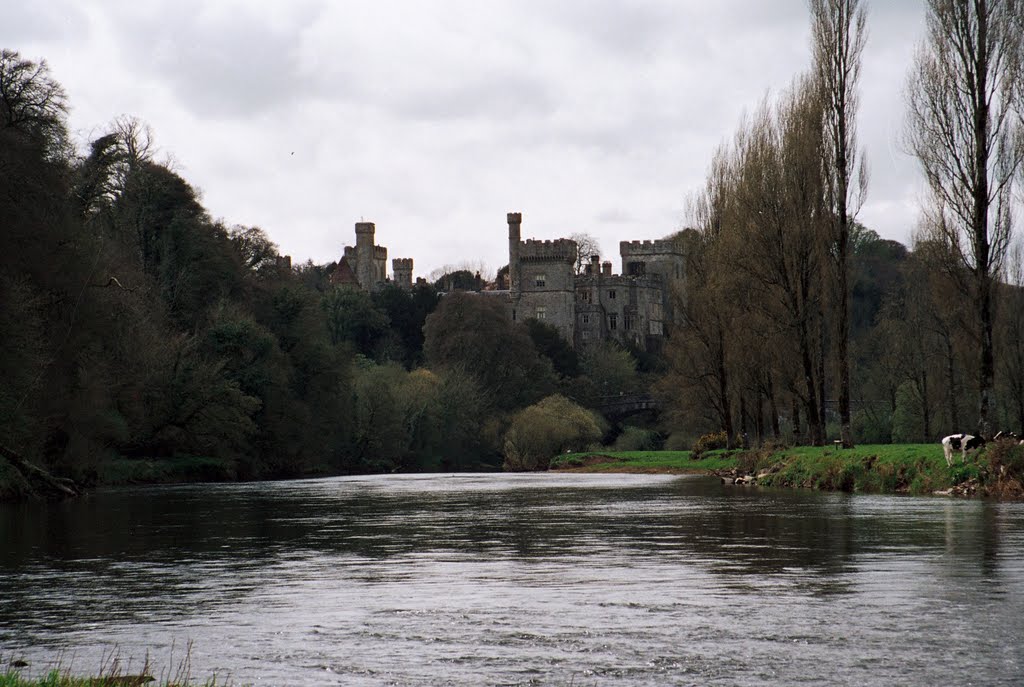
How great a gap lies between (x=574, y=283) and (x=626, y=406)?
5852 centimetres

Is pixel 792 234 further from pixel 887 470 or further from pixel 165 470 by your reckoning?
pixel 165 470

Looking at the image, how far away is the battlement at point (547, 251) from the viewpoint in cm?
17038

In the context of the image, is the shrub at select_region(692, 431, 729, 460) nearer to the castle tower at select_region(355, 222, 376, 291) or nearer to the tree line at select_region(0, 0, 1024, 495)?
the tree line at select_region(0, 0, 1024, 495)

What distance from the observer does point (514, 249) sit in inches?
6865

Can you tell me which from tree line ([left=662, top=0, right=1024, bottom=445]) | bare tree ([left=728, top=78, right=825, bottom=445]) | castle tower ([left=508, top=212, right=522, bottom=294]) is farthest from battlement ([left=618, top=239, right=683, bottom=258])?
bare tree ([left=728, top=78, right=825, bottom=445])

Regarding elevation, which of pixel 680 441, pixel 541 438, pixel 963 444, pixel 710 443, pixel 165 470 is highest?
pixel 541 438

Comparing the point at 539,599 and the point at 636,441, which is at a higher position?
the point at 636,441

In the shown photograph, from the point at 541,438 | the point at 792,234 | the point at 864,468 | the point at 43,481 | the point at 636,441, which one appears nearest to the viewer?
the point at 864,468

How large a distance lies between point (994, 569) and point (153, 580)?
10.5m

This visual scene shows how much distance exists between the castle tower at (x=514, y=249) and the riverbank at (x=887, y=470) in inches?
4865

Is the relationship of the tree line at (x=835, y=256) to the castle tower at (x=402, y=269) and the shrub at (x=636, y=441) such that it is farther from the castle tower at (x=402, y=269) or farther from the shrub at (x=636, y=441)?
the castle tower at (x=402, y=269)

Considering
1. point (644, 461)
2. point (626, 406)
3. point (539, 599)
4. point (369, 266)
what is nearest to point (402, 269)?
point (369, 266)

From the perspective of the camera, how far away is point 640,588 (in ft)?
49.4

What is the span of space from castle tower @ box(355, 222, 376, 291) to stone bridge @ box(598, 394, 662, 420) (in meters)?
77.7
